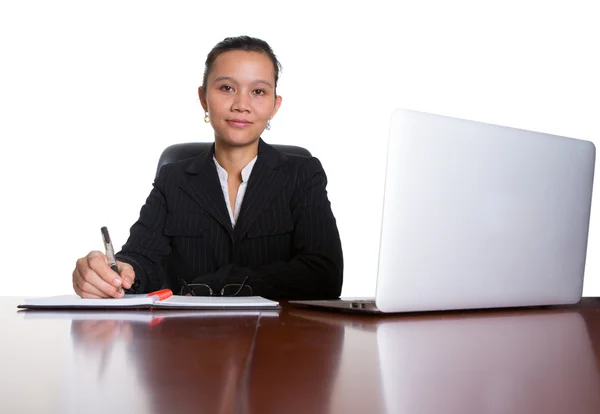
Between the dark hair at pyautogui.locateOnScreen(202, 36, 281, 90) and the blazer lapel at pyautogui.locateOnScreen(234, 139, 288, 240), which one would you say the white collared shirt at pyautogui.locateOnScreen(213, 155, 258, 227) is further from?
the dark hair at pyautogui.locateOnScreen(202, 36, 281, 90)

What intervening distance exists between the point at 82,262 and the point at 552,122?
3.18 m

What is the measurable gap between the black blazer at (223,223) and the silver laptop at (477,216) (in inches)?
26.7

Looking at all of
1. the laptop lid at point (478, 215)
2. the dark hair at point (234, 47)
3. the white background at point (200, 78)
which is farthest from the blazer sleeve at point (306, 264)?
the white background at point (200, 78)

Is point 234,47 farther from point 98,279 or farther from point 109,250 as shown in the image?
point 98,279

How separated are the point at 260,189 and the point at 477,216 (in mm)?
976

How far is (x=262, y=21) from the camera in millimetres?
3887

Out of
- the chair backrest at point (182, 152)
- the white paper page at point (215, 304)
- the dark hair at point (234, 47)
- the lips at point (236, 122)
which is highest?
the dark hair at point (234, 47)

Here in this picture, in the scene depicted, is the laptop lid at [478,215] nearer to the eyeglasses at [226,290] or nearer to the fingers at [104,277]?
the fingers at [104,277]

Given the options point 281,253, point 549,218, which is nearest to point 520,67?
point 281,253

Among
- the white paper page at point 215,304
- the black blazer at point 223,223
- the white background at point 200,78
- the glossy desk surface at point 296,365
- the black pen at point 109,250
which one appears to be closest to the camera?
the glossy desk surface at point 296,365

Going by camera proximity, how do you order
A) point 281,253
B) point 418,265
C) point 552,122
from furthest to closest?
point 552,122 → point 281,253 → point 418,265

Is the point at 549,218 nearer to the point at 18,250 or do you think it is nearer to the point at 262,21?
the point at 262,21

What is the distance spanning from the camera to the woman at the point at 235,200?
74.5 inches

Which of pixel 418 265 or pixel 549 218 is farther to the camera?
pixel 549 218
